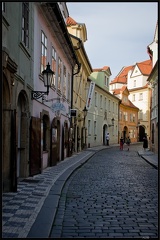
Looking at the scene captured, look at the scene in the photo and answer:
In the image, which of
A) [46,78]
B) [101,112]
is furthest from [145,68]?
[46,78]

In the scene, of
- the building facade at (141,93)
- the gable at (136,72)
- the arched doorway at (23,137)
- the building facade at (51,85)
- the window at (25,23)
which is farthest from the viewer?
the gable at (136,72)

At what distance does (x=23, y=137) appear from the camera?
34.2 feet

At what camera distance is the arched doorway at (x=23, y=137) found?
1034 cm

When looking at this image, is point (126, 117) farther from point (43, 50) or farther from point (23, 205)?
point (23, 205)

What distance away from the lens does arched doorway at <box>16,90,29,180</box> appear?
10336 mm

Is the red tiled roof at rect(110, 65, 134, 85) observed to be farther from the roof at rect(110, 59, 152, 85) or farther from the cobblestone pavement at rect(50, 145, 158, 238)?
the cobblestone pavement at rect(50, 145, 158, 238)

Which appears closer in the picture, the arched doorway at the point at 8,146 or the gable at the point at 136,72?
Result: the arched doorway at the point at 8,146

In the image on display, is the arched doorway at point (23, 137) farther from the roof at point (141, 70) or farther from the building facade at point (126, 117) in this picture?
the roof at point (141, 70)

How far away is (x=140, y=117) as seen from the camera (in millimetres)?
64875

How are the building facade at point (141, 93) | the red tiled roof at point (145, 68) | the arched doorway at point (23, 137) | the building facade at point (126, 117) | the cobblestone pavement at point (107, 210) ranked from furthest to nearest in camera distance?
the red tiled roof at point (145, 68)
the building facade at point (141, 93)
the building facade at point (126, 117)
the arched doorway at point (23, 137)
the cobblestone pavement at point (107, 210)

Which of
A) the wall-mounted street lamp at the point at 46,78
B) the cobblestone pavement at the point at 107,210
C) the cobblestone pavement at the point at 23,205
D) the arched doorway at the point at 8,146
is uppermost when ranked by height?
the wall-mounted street lamp at the point at 46,78

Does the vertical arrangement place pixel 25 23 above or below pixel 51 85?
above

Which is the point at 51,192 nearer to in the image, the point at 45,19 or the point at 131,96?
the point at 45,19

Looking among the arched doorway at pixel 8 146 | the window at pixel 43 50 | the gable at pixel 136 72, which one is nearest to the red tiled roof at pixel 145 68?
the gable at pixel 136 72
